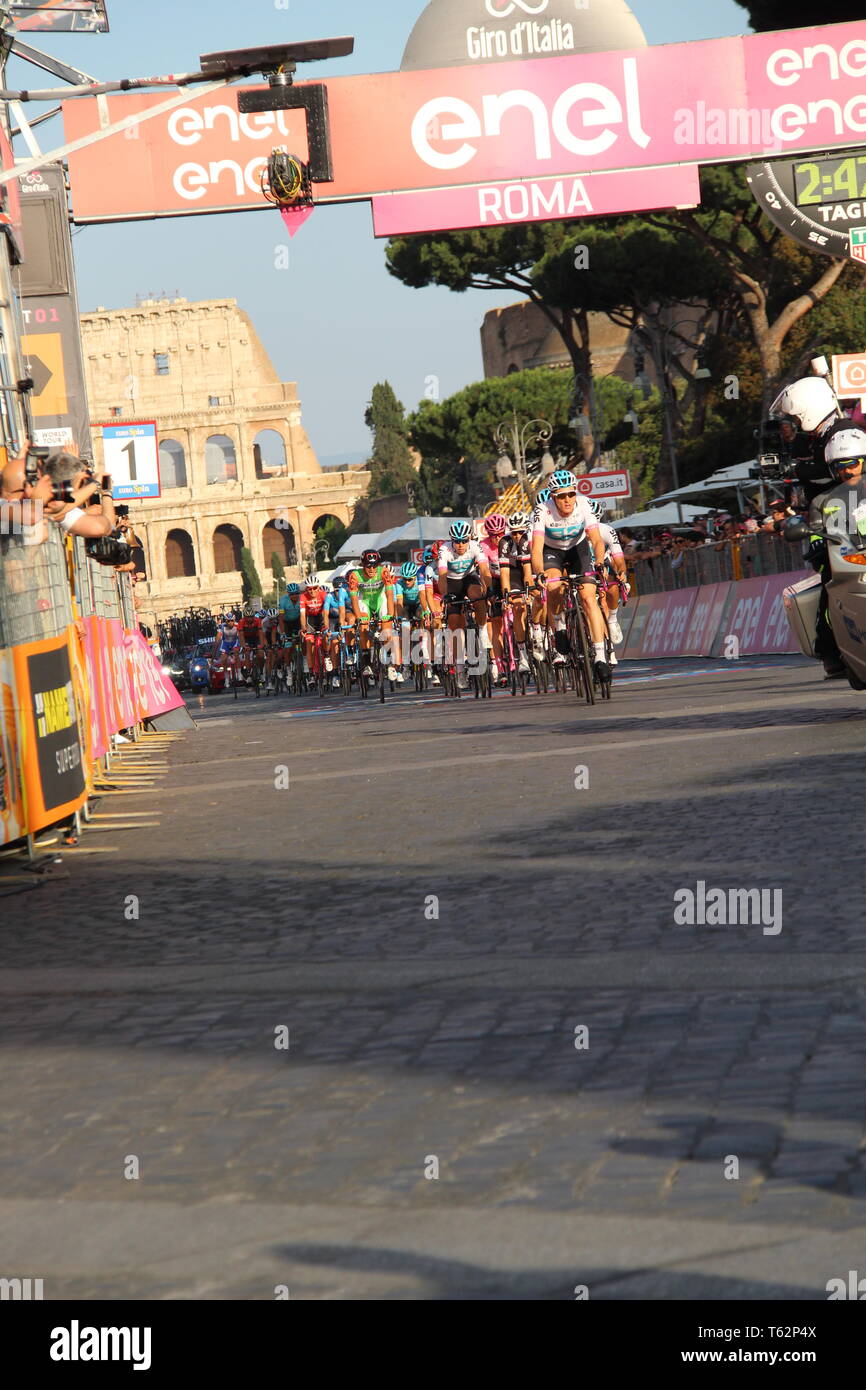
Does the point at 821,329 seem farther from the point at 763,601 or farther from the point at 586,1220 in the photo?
the point at 586,1220

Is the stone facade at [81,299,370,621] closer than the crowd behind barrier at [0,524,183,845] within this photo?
No

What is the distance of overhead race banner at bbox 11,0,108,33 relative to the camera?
19.1 meters

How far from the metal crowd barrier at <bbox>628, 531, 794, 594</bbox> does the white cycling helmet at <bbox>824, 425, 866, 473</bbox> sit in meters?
11.7

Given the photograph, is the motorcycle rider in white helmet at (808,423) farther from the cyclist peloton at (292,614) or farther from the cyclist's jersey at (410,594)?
the cyclist peloton at (292,614)

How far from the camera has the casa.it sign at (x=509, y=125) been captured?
860 inches

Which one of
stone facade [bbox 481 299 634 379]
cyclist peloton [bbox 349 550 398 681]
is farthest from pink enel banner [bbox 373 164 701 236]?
stone facade [bbox 481 299 634 379]

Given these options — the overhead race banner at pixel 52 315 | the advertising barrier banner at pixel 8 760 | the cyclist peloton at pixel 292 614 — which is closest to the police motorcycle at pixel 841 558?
the advertising barrier banner at pixel 8 760

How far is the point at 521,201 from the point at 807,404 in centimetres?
980

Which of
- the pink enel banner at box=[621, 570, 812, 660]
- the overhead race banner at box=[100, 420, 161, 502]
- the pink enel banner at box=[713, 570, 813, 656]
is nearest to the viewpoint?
the pink enel banner at box=[713, 570, 813, 656]

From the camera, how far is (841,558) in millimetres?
11766

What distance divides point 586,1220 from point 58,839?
7.14m

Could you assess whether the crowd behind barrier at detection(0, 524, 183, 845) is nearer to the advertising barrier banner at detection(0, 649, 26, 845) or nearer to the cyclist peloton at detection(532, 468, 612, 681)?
the advertising barrier banner at detection(0, 649, 26, 845)

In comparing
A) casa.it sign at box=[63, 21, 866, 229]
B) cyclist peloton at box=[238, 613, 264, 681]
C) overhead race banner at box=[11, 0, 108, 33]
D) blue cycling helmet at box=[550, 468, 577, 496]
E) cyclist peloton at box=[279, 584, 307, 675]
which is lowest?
cyclist peloton at box=[238, 613, 264, 681]
